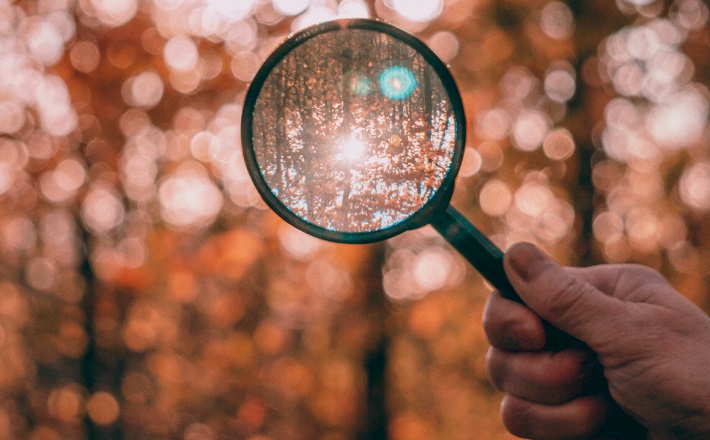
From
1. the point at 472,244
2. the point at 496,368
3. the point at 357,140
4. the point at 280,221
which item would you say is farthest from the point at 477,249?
the point at 280,221

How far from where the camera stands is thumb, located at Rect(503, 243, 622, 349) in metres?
1.45

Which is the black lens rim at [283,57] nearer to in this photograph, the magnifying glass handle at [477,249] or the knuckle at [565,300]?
the magnifying glass handle at [477,249]

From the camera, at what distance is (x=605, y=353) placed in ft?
4.83

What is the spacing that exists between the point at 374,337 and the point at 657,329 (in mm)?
6462

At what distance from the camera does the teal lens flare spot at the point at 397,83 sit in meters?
1.49

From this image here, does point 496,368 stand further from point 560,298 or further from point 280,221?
point 280,221

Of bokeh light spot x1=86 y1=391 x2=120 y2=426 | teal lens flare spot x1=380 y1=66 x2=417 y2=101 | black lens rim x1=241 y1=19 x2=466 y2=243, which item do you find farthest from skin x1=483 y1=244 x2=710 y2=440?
bokeh light spot x1=86 y1=391 x2=120 y2=426

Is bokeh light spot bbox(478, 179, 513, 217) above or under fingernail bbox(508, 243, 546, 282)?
under

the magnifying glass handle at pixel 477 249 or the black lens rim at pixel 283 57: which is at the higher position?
the black lens rim at pixel 283 57

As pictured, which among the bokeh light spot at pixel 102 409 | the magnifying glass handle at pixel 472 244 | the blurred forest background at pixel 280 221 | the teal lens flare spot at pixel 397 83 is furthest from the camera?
the bokeh light spot at pixel 102 409

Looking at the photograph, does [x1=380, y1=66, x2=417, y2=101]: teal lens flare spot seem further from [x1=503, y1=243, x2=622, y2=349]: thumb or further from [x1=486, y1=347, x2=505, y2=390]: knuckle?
[x1=486, y1=347, x2=505, y2=390]: knuckle

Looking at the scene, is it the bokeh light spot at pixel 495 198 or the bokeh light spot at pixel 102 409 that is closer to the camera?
the bokeh light spot at pixel 495 198

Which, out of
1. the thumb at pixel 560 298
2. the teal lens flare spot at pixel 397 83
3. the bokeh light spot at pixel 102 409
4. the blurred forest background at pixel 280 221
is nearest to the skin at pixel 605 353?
the thumb at pixel 560 298

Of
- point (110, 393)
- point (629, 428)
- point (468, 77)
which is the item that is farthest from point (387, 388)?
point (629, 428)
